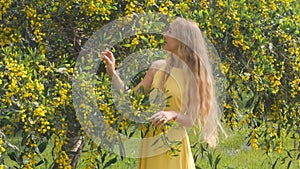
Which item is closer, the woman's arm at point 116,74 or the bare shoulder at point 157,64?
the woman's arm at point 116,74

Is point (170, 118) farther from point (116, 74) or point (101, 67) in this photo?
point (101, 67)

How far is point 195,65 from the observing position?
3.00 metres

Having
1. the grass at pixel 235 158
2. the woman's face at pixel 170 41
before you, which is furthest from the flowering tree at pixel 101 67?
the grass at pixel 235 158

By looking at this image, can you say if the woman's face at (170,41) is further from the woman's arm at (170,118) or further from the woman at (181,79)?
the woman's arm at (170,118)

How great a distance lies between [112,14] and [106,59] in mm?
349

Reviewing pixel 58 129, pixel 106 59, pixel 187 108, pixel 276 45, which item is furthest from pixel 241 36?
pixel 58 129

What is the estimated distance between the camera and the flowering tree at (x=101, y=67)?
2703 mm

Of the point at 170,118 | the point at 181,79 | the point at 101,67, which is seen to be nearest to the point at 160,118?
the point at 170,118

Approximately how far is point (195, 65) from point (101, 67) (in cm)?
50

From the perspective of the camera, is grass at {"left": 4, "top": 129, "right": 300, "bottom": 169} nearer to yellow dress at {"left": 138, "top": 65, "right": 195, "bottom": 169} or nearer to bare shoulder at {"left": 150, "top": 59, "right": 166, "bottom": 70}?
yellow dress at {"left": 138, "top": 65, "right": 195, "bottom": 169}

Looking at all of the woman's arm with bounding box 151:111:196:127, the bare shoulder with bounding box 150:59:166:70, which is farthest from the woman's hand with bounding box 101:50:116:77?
the woman's arm with bounding box 151:111:196:127

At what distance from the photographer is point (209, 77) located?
307 centimetres

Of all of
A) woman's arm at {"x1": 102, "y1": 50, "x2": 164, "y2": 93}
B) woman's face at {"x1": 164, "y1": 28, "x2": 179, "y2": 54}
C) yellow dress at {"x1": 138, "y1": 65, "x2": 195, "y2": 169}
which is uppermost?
woman's face at {"x1": 164, "y1": 28, "x2": 179, "y2": 54}

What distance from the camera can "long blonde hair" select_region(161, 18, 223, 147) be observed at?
2934 millimetres
